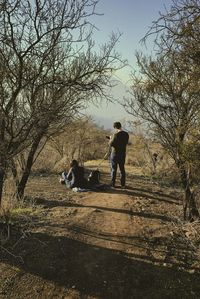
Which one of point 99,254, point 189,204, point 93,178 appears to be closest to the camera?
point 99,254

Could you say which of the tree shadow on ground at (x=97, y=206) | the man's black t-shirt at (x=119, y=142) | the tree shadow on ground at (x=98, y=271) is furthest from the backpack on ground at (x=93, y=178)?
the tree shadow on ground at (x=98, y=271)

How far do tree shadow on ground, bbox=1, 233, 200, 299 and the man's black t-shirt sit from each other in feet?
17.4

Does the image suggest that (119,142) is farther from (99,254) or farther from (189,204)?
(99,254)

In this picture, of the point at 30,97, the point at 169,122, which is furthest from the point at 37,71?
the point at 169,122

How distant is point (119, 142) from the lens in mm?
13383

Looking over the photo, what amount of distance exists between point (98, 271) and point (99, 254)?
0.59 meters

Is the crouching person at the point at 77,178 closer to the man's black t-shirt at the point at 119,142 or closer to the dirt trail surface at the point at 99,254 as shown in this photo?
the man's black t-shirt at the point at 119,142

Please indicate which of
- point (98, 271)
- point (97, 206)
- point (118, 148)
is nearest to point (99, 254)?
point (98, 271)

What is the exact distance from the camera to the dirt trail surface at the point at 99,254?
696 cm

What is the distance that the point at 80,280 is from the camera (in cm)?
709

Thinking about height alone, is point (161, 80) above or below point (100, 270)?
above

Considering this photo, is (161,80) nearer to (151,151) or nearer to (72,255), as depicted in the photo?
(72,255)

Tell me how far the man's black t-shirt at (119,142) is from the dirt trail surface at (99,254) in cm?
242

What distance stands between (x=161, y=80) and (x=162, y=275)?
596cm
